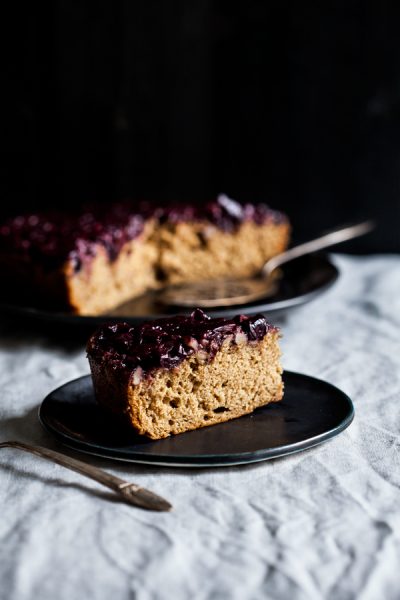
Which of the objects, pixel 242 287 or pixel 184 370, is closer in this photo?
pixel 184 370

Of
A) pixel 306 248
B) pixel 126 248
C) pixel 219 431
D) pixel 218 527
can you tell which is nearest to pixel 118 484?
pixel 218 527

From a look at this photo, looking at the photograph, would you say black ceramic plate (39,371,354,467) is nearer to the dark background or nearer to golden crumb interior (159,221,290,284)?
golden crumb interior (159,221,290,284)

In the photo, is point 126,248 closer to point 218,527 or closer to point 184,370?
point 184,370

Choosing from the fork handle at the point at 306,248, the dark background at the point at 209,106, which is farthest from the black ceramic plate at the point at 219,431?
the dark background at the point at 209,106

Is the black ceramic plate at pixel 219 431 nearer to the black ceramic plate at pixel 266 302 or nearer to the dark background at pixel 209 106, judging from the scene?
the black ceramic plate at pixel 266 302

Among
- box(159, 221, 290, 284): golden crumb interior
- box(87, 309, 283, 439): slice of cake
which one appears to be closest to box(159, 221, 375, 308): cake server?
box(159, 221, 290, 284): golden crumb interior

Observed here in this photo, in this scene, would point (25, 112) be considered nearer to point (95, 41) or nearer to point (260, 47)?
point (95, 41)
